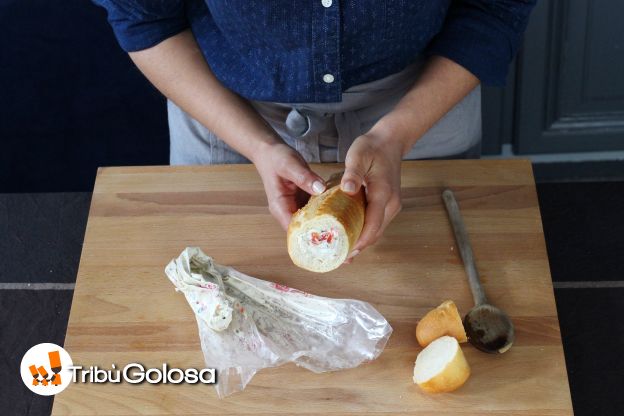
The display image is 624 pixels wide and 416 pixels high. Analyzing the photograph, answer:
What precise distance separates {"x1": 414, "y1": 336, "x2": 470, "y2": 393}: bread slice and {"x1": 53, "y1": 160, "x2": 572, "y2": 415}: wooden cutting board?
17 mm

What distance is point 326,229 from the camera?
93cm

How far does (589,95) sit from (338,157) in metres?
0.77

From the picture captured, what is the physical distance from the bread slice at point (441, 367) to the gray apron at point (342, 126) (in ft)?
1.38

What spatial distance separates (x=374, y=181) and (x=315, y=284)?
0.15m

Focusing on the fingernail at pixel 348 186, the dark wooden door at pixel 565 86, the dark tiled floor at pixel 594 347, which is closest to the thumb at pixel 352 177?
the fingernail at pixel 348 186

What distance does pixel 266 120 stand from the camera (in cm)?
127

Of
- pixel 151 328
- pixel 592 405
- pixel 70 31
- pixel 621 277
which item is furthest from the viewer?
pixel 70 31

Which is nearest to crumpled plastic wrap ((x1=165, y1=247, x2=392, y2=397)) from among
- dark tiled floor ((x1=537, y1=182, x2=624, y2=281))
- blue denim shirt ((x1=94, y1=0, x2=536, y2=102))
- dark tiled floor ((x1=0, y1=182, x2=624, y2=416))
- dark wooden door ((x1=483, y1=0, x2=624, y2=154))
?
blue denim shirt ((x1=94, y1=0, x2=536, y2=102))

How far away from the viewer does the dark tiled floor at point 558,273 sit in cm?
128

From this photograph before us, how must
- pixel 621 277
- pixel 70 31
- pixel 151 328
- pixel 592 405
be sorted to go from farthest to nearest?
pixel 70 31 < pixel 621 277 < pixel 592 405 < pixel 151 328

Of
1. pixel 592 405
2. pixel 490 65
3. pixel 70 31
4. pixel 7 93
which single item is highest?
pixel 490 65

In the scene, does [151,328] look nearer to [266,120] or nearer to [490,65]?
[266,120]

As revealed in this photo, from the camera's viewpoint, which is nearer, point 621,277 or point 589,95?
point 621,277

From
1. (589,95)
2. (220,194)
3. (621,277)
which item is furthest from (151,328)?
(589,95)
